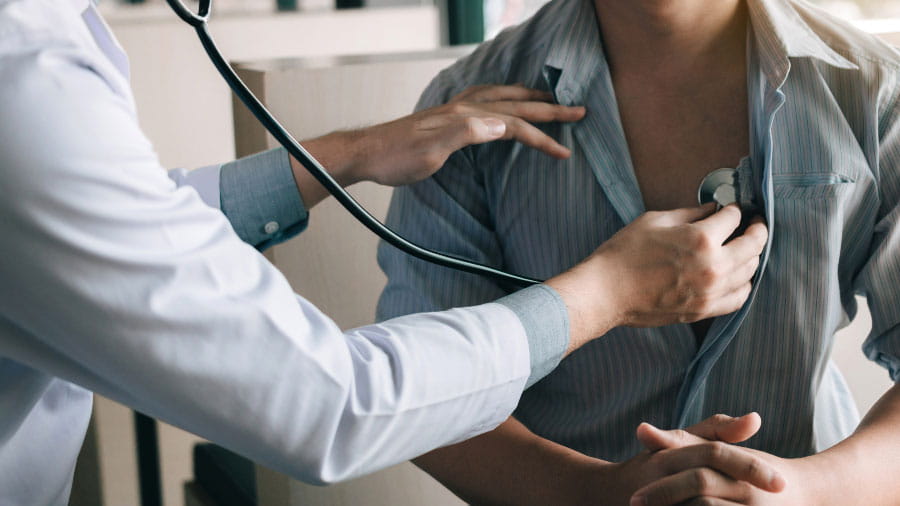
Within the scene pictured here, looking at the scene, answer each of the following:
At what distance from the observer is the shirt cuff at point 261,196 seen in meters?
1.30

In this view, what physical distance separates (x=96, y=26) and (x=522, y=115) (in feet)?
1.71

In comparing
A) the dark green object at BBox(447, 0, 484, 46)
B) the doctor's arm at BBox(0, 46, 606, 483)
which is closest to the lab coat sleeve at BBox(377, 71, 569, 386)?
the doctor's arm at BBox(0, 46, 606, 483)

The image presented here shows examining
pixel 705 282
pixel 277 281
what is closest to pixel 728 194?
pixel 705 282

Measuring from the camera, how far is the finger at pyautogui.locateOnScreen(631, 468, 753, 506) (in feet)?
3.10

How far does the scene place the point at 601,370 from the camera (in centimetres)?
120

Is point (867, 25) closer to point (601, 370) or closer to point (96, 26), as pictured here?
point (601, 370)

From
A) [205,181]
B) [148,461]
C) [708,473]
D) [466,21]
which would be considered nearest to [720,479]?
[708,473]

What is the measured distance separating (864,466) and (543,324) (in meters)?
0.42

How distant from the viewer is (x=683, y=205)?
1.19 metres

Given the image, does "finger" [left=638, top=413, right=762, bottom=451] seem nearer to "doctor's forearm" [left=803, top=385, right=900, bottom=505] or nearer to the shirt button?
"doctor's forearm" [left=803, top=385, right=900, bottom=505]

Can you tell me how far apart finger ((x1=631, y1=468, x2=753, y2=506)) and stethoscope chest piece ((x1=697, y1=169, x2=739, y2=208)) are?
0.34 m

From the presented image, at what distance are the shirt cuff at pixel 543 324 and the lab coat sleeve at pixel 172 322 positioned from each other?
0.05 m

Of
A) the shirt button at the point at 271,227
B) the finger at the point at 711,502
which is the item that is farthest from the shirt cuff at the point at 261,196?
the finger at the point at 711,502

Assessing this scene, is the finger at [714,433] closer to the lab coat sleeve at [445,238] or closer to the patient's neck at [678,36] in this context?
the lab coat sleeve at [445,238]
